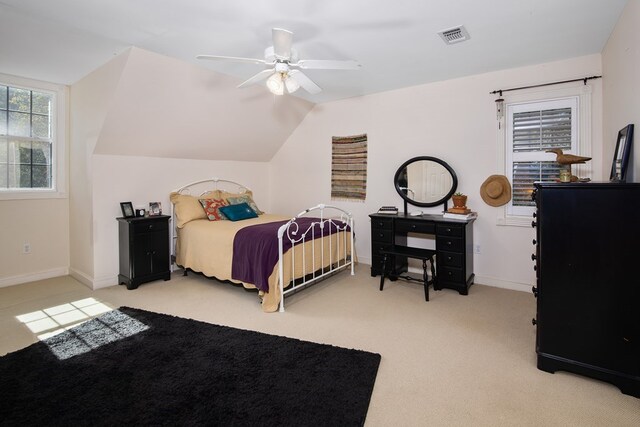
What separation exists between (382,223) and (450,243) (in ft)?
2.90

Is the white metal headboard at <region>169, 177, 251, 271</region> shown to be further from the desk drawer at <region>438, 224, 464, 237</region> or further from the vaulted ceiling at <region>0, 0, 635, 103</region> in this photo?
the desk drawer at <region>438, 224, 464, 237</region>

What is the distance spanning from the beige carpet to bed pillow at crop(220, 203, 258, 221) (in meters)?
0.89

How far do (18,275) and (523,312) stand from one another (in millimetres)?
5678

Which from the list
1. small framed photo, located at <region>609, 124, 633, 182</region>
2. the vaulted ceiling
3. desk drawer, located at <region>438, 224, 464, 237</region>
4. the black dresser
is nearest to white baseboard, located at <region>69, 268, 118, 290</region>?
the vaulted ceiling

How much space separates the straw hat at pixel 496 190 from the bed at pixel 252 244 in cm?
172

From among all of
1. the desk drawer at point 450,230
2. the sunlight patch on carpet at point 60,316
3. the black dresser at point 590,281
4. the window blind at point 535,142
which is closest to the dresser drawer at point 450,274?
the desk drawer at point 450,230

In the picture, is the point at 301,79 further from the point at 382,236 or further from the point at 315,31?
the point at 382,236

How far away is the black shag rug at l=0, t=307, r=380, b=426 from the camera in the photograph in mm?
1807

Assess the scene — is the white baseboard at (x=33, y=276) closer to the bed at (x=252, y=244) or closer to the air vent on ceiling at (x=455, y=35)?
the bed at (x=252, y=244)

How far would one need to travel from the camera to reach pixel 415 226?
13.4 feet

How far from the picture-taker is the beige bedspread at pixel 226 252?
3364mm

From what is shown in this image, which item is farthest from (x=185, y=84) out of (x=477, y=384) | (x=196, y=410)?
(x=477, y=384)

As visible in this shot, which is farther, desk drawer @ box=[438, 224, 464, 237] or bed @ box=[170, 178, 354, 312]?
desk drawer @ box=[438, 224, 464, 237]

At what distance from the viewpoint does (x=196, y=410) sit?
6.07ft
